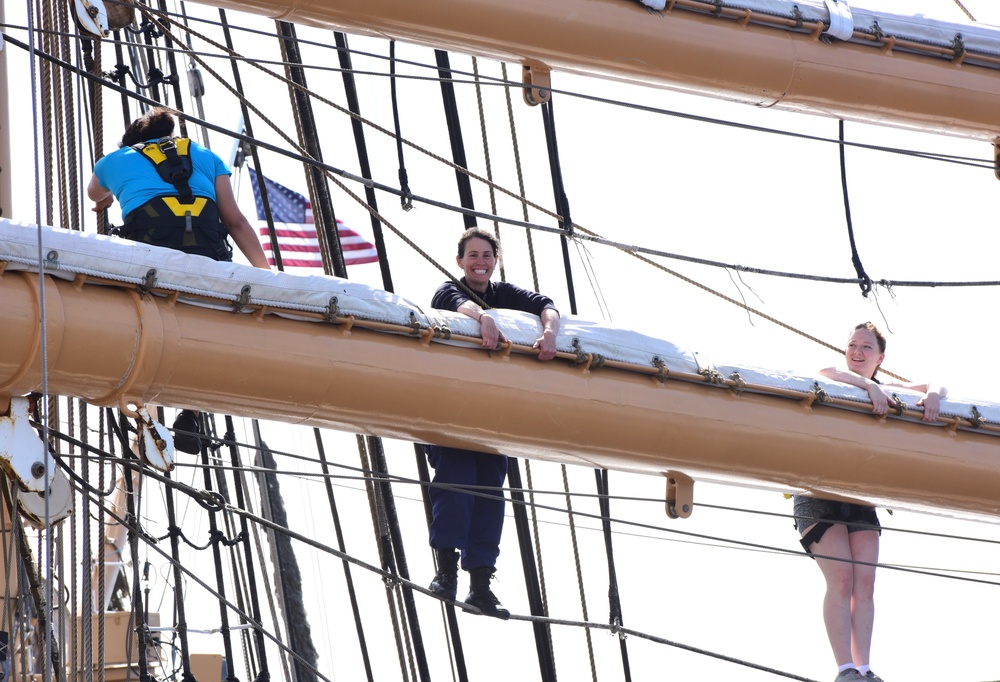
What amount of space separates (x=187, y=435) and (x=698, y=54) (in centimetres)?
298

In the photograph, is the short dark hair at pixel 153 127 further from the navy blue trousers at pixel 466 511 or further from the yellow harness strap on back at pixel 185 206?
the navy blue trousers at pixel 466 511

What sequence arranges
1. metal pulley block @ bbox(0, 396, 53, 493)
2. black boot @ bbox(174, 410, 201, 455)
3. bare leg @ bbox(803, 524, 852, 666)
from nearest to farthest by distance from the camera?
metal pulley block @ bbox(0, 396, 53, 493) < black boot @ bbox(174, 410, 201, 455) < bare leg @ bbox(803, 524, 852, 666)

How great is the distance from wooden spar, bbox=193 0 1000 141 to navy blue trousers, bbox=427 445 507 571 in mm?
1949

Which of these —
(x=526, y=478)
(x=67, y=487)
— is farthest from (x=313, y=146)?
(x=67, y=487)

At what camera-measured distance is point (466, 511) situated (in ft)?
18.6

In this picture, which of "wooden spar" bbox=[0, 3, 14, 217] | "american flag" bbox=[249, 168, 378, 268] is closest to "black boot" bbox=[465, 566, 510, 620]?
"wooden spar" bbox=[0, 3, 14, 217]

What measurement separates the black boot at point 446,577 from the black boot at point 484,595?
83mm

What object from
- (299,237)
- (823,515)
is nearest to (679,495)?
(823,515)

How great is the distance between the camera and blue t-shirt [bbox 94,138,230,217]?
5.95 meters

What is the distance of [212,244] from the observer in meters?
6.04

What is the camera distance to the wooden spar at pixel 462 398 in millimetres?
5246

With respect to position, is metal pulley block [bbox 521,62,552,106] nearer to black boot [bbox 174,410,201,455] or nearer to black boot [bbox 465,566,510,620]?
black boot [bbox 174,410,201,455]

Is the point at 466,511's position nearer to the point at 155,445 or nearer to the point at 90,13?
the point at 155,445

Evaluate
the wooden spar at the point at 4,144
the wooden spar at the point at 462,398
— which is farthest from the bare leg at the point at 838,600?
the wooden spar at the point at 4,144
